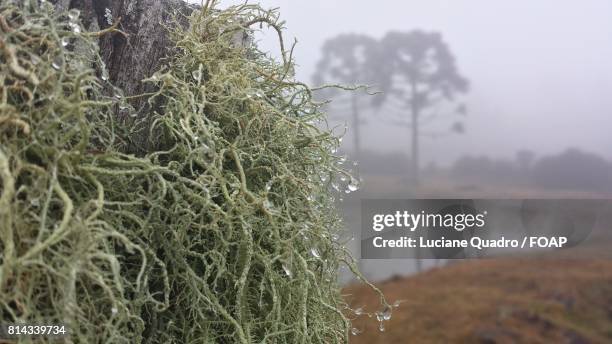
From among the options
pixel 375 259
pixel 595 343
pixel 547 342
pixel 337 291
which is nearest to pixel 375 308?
pixel 375 259

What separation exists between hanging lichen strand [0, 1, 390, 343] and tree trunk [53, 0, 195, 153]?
0.6 inches

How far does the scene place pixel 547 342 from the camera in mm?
1272

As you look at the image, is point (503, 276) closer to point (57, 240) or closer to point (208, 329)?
point (208, 329)

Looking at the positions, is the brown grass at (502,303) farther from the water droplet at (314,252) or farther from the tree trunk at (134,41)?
the tree trunk at (134,41)

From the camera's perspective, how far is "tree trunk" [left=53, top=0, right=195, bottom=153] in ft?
1.61

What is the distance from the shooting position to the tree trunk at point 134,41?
492 mm

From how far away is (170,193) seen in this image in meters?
0.46

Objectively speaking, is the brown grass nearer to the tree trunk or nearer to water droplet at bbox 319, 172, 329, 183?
water droplet at bbox 319, 172, 329, 183

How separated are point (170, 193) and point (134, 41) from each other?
154 millimetres

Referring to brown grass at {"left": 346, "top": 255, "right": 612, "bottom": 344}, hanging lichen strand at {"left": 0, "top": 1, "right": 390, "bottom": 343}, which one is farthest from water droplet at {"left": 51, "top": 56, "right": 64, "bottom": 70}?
brown grass at {"left": 346, "top": 255, "right": 612, "bottom": 344}

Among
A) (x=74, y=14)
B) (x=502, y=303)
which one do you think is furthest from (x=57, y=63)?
(x=502, y=303)

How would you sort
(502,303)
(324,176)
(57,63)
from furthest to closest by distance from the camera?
(502,303) → (324,176) → (57,63)

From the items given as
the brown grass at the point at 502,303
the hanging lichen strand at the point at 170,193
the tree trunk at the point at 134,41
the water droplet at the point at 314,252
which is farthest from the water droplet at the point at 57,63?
the brown grass at the point at 502,303

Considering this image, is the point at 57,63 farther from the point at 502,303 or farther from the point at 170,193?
the point at 502,303
